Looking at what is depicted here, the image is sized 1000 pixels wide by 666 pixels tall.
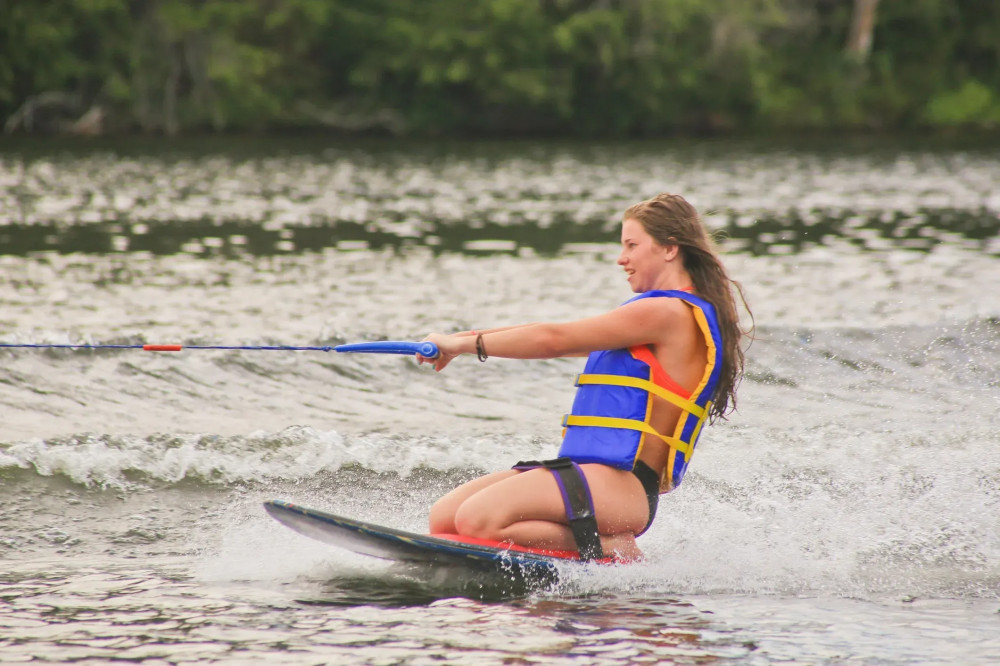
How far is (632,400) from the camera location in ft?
15.7

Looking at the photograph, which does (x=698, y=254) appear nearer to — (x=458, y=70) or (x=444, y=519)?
(x=444, y=519)

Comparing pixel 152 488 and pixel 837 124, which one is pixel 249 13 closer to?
pixel 837 124

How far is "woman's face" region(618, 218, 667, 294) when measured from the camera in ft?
15.8

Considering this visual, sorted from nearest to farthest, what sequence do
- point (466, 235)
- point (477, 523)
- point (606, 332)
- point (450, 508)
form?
point (606, 332), point (477, 523), point (450, 508), point (466, 235)

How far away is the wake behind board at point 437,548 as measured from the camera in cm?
490

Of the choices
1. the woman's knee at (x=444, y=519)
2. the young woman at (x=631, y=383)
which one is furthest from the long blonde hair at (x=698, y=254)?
the woman's knee at (x=444, y=519)

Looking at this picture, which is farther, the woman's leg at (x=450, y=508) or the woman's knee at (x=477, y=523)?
the woman's leg at (x=450, y=508)

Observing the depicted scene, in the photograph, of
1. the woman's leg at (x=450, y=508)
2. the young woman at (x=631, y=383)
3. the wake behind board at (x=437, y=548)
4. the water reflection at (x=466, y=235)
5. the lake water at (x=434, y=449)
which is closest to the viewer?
the lake water at (x=434, y=449)

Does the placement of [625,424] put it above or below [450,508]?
above

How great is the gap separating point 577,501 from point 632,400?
42 centimetres

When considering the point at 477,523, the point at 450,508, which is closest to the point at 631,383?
the point at 477,523

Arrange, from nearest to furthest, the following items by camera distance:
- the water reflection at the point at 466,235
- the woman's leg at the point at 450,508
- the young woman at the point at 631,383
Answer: the young woman at the point at 631,383, the woman's leg at the point at 450,508, the water reflection at the point at 466,235

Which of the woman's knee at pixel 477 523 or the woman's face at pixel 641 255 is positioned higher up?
the woman's face at pixel 641 255

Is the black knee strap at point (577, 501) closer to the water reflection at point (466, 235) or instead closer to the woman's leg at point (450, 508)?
the woman's leg at point (450, 508)
